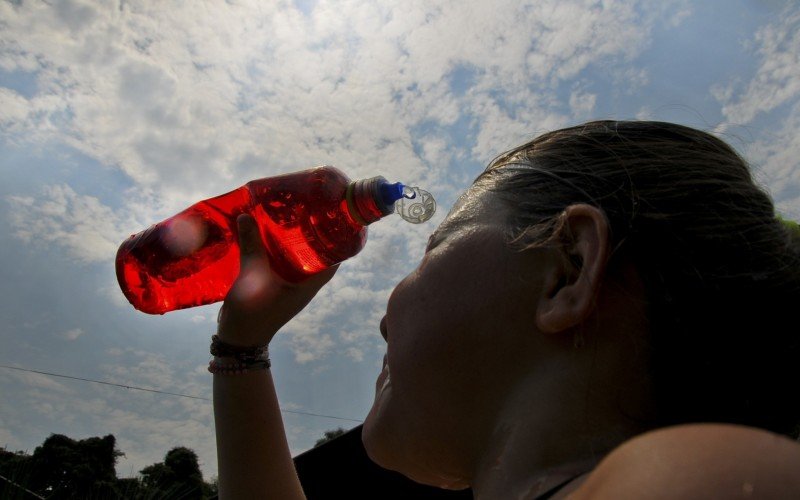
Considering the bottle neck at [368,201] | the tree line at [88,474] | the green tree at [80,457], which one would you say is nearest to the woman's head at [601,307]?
the bottle neck at [368,201]

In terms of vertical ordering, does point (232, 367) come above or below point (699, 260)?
above

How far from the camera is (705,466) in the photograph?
479mm

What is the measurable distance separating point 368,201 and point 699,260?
109 centimetres

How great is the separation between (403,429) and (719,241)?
68 centimetres

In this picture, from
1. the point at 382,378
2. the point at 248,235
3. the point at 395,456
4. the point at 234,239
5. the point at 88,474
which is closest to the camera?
the point at 395,456

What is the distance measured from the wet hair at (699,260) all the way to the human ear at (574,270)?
0.14ft

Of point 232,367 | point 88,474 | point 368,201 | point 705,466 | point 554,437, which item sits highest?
point 88,474

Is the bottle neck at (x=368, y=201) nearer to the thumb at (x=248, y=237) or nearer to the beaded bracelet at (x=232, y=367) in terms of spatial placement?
the thumb at (x=248, y=237)

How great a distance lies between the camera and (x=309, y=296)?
2.05 m

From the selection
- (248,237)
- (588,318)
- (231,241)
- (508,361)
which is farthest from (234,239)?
(588,318)

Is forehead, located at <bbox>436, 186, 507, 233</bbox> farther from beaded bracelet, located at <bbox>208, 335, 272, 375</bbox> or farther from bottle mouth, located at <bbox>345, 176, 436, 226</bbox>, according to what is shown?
beaded bracelet, located at <bbox>208, 335, 272, 375</bbox>

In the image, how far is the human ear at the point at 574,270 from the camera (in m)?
0.96

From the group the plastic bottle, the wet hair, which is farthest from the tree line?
the wet hair

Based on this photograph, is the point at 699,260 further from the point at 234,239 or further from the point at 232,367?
the point at 234,239
